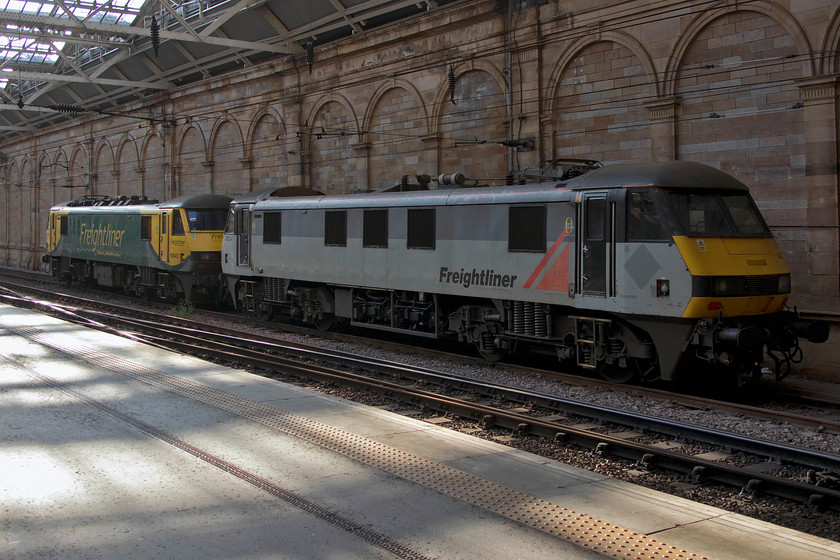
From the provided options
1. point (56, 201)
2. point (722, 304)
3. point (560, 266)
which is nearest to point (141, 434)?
point (560, 266)

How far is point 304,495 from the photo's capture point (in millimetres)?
5734

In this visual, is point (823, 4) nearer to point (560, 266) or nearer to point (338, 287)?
point (560, 266)

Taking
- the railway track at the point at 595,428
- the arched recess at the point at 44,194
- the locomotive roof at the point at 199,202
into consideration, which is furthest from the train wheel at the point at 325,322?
the arched recess at the point at 44,194

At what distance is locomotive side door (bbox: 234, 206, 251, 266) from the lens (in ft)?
62.1

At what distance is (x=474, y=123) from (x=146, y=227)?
11511mm

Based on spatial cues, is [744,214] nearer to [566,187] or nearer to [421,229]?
[566,187]

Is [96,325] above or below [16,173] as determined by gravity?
below

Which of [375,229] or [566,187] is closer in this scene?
[566,187]

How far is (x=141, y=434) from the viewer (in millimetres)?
7508

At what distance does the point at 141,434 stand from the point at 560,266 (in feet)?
22.1

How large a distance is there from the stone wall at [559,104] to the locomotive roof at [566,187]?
12.6 ft

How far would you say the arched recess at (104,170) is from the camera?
39594 millimetres

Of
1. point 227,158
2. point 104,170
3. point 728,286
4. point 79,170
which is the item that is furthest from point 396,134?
point 79,170

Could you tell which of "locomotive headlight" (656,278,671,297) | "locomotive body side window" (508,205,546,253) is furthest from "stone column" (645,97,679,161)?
"locomotive headlight" (656,278,671,297)
